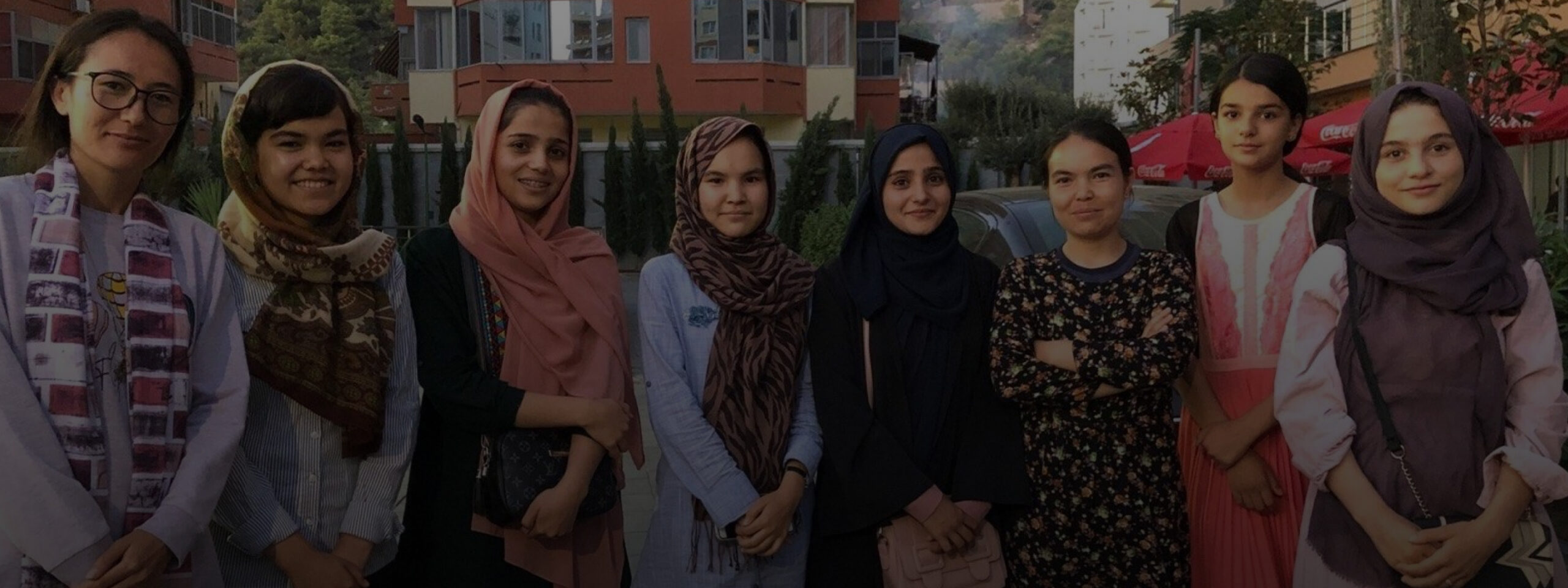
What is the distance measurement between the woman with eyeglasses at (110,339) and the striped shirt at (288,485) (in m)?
0.12

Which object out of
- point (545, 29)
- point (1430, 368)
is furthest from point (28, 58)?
point (1430, 368)

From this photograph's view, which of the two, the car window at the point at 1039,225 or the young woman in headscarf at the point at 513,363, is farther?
the car window at the point at 1039,225

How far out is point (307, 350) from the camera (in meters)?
2.67

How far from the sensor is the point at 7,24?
79.9ft

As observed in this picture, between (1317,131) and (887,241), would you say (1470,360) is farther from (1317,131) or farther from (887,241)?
(1317,131)

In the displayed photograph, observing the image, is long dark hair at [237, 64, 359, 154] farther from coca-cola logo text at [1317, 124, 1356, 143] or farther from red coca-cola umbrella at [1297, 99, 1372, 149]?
coca-cola logo text at [1317, 124, 1356, 143]

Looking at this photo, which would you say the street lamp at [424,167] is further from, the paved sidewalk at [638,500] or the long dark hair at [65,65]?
the long dark hair at [65,65]

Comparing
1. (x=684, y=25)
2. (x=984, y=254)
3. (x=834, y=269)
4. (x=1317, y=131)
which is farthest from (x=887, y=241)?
(x=684, y=25)

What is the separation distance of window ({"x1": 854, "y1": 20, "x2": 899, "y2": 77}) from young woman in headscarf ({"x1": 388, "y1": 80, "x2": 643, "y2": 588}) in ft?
90.4

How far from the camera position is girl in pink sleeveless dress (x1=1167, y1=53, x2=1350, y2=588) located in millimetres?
3033

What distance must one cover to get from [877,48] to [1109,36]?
3771 cm

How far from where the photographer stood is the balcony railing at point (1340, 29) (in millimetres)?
22250

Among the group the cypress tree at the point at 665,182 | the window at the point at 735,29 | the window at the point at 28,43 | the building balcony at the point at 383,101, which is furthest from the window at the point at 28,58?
the window at the point at 735,29

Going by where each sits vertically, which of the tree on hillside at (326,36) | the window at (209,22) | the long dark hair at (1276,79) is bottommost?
the long dark hair at (1276,79)
